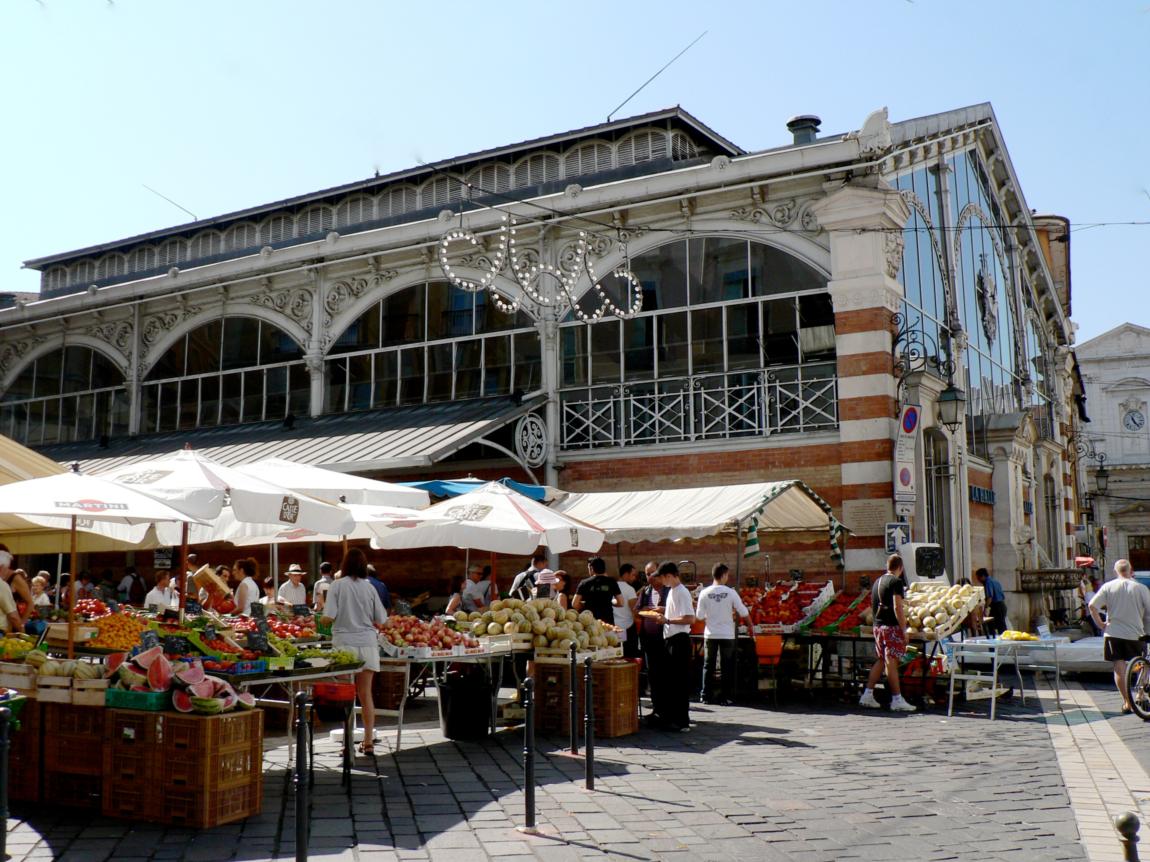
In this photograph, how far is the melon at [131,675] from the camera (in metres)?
6.88

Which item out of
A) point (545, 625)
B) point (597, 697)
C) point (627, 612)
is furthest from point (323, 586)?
point (597, 697)

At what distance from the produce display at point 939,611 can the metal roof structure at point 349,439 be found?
754 cm

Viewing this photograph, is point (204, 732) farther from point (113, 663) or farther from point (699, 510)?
point (699, 510)

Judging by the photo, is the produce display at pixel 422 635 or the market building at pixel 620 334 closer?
the produce display at pixel 422 635

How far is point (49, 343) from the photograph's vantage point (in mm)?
26969

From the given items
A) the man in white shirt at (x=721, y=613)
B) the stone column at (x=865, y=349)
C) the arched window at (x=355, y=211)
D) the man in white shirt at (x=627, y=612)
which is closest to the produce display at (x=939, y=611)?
the man in white shirt at (x=721, y=613)

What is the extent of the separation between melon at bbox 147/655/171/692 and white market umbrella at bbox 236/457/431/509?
5.03 metres

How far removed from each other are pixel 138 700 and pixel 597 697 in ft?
15.4

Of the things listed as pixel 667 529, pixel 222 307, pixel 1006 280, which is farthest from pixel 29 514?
pixel 1006 280

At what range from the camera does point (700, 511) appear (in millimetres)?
14617

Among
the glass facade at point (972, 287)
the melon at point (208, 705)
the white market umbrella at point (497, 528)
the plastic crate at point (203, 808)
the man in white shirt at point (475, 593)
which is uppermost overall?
the glass facade at point (972, 287)

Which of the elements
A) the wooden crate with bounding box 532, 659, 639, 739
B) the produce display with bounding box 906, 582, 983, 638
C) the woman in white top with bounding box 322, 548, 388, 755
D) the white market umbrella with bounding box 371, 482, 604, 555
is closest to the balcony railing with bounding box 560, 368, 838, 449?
the produce display with bounding box 906, 582, 983, 638

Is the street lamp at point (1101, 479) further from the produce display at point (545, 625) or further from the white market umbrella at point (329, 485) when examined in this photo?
the produce display at point (545, 625)

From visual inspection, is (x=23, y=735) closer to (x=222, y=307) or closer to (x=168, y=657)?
(x=168, y=657)
